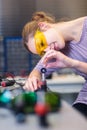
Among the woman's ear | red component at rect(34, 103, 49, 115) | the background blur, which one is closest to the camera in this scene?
red component at rect(34, 103, 49, 115)

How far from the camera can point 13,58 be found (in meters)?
2.65

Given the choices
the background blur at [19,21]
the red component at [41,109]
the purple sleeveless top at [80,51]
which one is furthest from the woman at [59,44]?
the background blur at [19,21]

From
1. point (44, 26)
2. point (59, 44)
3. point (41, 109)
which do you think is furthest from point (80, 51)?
point (41, 109)

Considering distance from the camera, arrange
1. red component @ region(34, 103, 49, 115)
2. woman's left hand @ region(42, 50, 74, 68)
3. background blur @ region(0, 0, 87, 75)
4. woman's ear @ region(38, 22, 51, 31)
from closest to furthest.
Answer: red component @ region(34, 103, 49, 115)
woman's left hand @ region(42, 50, 74, 68)
woman's ear @ region(38, 22, 51, 31)
background blur @ region(0, 0, 87, 75)

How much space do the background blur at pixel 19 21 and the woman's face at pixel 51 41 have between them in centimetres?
126

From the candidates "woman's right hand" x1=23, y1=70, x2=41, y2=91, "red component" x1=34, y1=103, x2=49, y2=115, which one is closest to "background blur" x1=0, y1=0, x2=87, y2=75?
"woman's right hand" x1=23, y1=70, x2=41, y2=91

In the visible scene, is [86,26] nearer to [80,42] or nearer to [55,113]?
[80,42]

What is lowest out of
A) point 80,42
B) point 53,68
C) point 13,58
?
point 13,58

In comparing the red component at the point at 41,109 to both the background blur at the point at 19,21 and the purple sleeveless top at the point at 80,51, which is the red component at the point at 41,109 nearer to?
the purple sleeveless top at the point at 80,51

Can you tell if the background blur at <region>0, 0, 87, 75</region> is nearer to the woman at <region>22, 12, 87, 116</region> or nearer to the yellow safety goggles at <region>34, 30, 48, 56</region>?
the woman at <region>22, 12, 87, 116</region>

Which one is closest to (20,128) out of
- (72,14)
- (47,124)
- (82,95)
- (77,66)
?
(47,124)

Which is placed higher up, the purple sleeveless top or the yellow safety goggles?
the yellow safety goggles

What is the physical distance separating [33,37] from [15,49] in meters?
1.30

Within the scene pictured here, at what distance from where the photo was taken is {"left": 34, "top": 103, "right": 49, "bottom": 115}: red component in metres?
0.56
